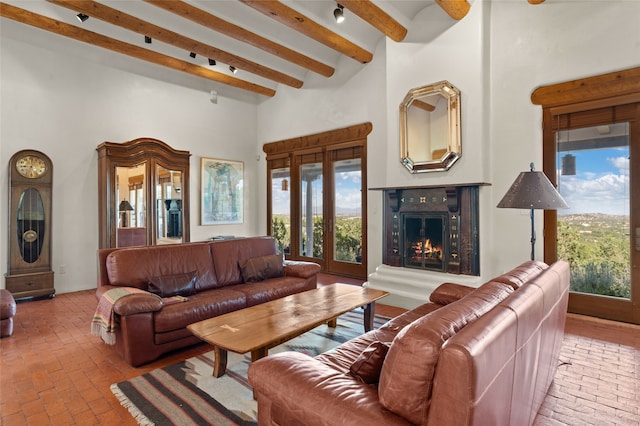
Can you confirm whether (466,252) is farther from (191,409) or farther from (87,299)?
(87,299)

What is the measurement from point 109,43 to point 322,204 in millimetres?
4126

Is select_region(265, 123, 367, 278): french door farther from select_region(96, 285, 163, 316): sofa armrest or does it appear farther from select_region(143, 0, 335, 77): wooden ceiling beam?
select_region(96, 285, 163, 316): sofa armrest

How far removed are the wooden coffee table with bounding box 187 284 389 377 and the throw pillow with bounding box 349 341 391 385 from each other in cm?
79

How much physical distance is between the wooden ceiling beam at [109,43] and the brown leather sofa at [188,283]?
3.27 metres

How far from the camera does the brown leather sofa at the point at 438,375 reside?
1046mm

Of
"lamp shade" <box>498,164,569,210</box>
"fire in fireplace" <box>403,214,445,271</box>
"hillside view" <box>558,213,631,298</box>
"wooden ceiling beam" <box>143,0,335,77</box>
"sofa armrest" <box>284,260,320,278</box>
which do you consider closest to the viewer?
"lamp shade" <box>498,164,569,210</box>

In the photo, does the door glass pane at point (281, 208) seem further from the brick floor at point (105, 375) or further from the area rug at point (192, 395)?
the area rug at point (192, 395)

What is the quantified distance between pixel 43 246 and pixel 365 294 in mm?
4553

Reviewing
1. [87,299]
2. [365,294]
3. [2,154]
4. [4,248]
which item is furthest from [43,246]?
[365,294]

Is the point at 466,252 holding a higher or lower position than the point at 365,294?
higher

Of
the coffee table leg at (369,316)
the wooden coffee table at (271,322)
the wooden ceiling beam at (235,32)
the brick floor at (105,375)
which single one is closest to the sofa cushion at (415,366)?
the wooden coffee table at (271,322)

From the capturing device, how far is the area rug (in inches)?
81.1

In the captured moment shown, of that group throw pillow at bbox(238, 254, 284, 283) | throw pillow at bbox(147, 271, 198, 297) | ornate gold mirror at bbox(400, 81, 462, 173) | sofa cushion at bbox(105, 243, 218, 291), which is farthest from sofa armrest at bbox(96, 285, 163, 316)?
ornate gold mirror at bbox(400, 81, 462, 173)

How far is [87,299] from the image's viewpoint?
4793 millimetres
